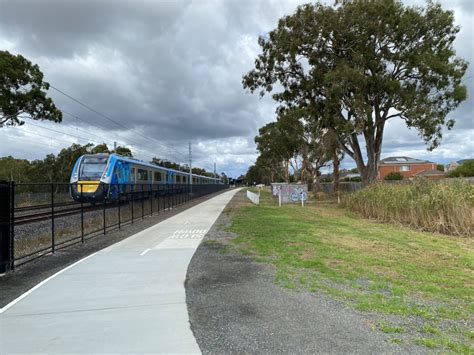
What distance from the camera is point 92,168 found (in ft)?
70.6

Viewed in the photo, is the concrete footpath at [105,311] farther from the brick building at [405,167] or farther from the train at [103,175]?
the brick building at [405,167]

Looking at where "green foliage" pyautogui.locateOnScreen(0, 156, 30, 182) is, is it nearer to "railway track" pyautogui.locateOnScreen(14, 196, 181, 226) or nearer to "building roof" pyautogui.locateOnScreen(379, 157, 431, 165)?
"railway track" pyautogui.locateOnScreen(14, 196, 181, 226)

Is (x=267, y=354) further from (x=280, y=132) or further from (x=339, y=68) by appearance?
(x=280, y=132)

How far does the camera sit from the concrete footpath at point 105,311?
407 centimetres

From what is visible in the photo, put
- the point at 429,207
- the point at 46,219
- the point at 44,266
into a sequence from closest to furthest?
the point at 44,266 → the point at 46,219 → the point at 429,207

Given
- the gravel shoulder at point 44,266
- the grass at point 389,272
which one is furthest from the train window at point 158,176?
the grass at point 389,272

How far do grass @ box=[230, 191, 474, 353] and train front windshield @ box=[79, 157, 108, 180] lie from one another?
39.2 ft

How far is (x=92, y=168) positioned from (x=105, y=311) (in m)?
17.9

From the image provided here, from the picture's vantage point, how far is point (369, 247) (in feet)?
32.8

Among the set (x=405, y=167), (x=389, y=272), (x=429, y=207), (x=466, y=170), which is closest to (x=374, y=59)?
(x=429, y=207)

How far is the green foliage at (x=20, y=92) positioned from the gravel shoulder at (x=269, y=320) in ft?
76.7

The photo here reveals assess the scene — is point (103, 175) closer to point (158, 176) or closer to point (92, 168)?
point (92, 168)

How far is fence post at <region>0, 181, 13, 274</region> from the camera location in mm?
7363

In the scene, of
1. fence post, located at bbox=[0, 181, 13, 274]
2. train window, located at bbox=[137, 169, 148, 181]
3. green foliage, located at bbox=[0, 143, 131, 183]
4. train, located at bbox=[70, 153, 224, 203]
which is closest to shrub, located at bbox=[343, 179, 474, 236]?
train, located at bbox=[70, 153, 224, 203]
